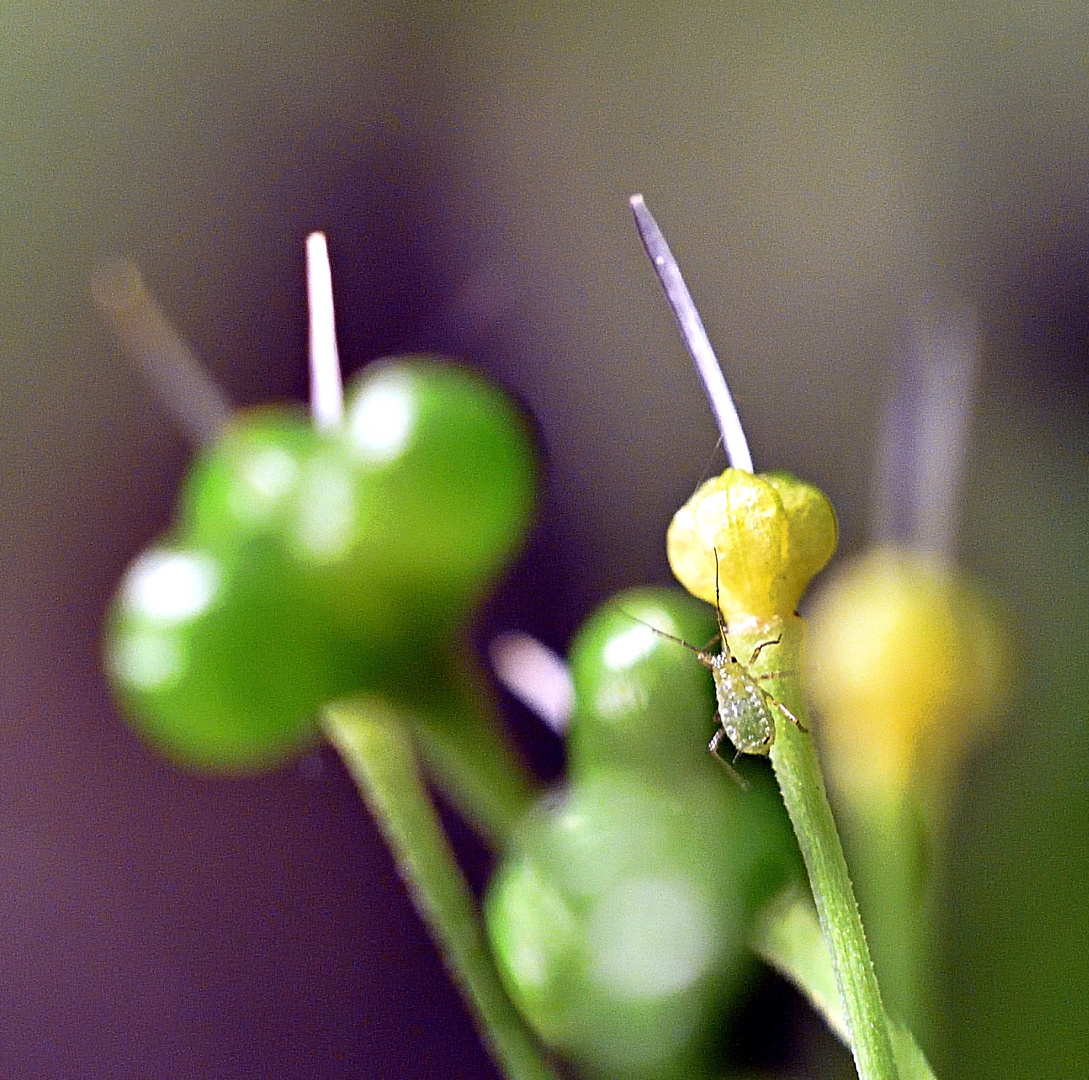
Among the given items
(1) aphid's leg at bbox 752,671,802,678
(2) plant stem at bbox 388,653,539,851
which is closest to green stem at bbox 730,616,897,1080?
(1) aphid's leg at bbox 752,671,802,678

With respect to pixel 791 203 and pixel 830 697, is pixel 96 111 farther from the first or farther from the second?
pixel 830 697

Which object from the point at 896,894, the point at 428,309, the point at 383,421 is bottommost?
the point at 896,894

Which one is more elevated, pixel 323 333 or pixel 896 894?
pixel 323 333

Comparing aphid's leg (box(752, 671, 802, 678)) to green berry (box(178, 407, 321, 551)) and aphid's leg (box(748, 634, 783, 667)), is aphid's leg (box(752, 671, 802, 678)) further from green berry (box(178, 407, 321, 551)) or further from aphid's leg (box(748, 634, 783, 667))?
green berry (box(178, 407, 321, 551))

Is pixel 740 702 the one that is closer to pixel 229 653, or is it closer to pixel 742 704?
pixel 742 704

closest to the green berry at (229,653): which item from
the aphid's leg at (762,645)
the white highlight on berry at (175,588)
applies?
the white highlight on berry at (175,588)

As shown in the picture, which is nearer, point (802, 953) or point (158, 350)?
point (802, 953)

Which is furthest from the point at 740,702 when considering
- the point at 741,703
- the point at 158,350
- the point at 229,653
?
the point at 158,350
